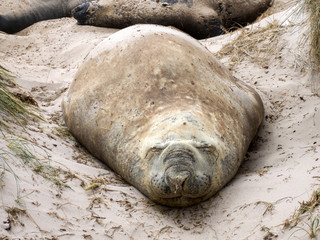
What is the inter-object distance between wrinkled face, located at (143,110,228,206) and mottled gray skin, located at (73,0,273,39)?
3745mm

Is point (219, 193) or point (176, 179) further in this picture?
point (219, 193)

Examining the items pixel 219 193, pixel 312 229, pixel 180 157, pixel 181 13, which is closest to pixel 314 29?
pixel 219 193

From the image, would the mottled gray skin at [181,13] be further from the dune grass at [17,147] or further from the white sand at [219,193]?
the dune grass at [17,147]

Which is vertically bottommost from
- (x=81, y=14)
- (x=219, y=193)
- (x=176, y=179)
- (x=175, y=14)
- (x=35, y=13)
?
(x=35, y=13)

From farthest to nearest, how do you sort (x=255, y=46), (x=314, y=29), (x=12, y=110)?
(x=255, y=46) < (x=314, y=29) < (x=12, y=110)

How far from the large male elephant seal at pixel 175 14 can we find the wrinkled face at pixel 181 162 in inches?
145

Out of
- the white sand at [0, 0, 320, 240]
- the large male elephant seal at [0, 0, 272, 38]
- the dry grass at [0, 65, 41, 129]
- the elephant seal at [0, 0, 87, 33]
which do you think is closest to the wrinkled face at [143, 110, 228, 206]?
the white sand at [0, 0, 320, 240]

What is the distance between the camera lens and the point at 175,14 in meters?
7.16

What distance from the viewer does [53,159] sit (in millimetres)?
3645

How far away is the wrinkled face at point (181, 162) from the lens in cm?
330

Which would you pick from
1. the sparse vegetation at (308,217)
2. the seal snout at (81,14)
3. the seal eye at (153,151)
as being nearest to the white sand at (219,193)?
the sparse vegetation at (308,217)

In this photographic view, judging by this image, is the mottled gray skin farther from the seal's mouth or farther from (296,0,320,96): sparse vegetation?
the seal's mouth

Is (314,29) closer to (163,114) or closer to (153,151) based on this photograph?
(163,114)

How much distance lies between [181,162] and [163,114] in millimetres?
459
